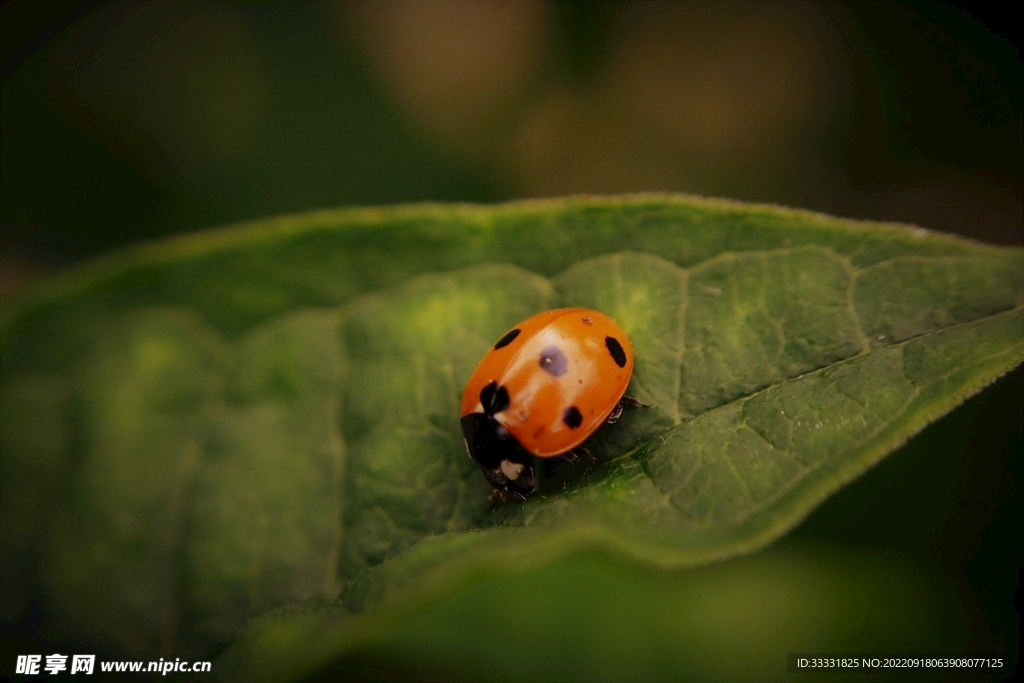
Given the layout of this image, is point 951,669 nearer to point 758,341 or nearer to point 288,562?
point 758,341

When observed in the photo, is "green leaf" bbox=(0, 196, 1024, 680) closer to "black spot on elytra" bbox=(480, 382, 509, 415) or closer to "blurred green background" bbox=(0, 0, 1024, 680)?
"black spot on elytra" bbox=(480, 382, 509, 415)

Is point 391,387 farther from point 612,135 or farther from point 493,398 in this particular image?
point 612,135

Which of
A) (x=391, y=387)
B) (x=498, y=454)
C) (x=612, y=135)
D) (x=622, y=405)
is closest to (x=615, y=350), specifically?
(x=622, y=405)

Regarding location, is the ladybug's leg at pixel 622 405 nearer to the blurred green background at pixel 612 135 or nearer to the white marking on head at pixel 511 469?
the white marking on head at pixel 511 469

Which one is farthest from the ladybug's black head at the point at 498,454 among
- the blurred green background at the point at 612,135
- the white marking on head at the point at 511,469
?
the blurred green background at the point at 612,135

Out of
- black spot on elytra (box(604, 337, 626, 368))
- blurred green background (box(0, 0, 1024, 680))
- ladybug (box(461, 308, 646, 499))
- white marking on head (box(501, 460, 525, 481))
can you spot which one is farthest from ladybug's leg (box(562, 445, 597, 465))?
blurred green background (box(0, 0, 1024, 680))

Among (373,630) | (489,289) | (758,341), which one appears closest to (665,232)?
(758,341)
